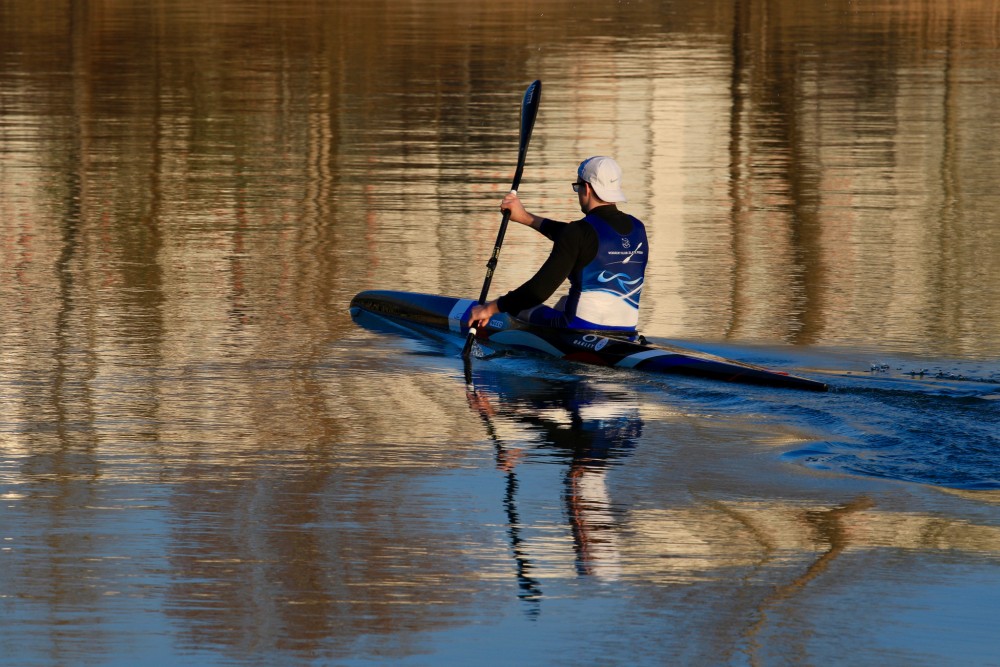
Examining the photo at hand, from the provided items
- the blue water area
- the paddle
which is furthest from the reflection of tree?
the paddle

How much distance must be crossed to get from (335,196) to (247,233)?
8.54 feet

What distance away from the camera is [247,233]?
1734cm

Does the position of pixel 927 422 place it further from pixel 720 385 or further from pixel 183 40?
pixel 183 40

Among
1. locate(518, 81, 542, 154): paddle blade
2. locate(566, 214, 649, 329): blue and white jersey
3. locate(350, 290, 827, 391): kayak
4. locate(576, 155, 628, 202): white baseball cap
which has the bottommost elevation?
locate(350, 290, 827, 391): kayak

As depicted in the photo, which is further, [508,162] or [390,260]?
[508,162]

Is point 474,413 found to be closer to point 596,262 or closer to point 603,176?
point 596,262

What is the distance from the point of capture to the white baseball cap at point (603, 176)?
11.5 meters

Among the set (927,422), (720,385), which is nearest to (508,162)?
(720,385)

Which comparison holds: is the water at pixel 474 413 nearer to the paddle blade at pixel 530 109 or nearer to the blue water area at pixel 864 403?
the blue water area at pixel 864 403

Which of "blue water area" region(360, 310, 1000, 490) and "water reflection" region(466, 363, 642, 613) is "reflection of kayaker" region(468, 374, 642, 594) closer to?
"water reflection" region(466, 363, 642, 613)

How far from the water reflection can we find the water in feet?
0.11

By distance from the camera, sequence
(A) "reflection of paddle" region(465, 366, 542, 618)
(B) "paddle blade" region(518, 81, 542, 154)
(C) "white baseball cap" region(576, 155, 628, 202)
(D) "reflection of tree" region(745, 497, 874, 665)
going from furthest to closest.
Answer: (B) "paddle blade" region(518, 81, 542, 154) < (C) "white baseball cap" region(576, 155, 628, 202) < (A) "reflection of paddle" region(465, 366, 542, 618) < (D) "reflection of tree" region(745, 497, 874, 665)

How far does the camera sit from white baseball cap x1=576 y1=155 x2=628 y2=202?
11.5 meters

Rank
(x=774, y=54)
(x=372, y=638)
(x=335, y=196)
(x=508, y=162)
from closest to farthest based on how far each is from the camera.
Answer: (x=372, y=638) < (x=335, y=196) < (x=508, y=162) < (x=774, y=54)
